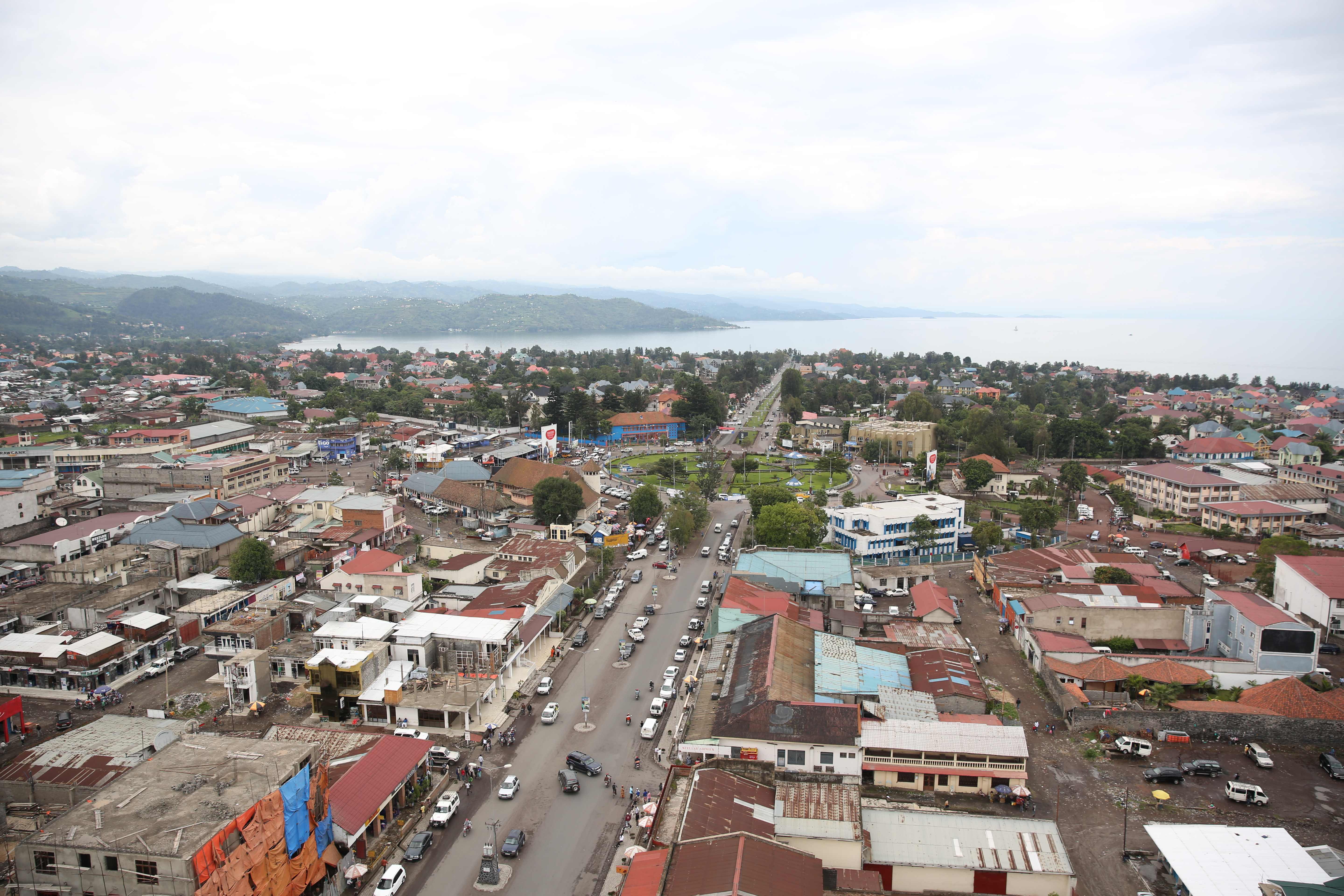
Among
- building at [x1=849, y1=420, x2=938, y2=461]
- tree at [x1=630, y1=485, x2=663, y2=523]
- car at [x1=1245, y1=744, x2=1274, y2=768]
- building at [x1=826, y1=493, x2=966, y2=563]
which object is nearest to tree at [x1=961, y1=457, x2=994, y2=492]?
building at [x1=849, y1=420, x2=938, y2=461]

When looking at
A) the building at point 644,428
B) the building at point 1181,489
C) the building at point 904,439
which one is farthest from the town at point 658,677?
the building at point 644,428

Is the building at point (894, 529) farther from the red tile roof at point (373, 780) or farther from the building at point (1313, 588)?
the red tile roof at point (373, 780)

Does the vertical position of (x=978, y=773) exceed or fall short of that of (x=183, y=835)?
it falls short

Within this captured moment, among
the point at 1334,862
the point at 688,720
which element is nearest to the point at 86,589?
the point at 688,720

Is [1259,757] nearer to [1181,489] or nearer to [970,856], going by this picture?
[970,856]

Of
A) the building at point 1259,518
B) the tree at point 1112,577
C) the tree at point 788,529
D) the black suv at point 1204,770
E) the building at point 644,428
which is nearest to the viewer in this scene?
the black suv at point 1204,770

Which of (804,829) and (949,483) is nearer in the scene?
(804,829)

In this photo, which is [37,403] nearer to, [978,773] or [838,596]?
[838,596]

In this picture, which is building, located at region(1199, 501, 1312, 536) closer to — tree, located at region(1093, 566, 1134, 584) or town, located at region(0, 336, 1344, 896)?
town, located at region(0, 336, 1344, 896)
